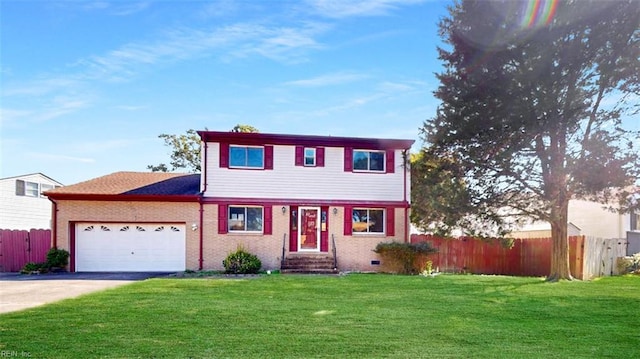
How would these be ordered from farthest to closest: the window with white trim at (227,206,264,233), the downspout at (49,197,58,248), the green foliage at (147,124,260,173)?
the green foliage at (147,124,260,173) < the window with white trim at (227,206,264,233) < the downspout at (49,197,58,248)

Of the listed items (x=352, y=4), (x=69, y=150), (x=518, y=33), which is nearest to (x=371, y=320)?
(x=352, y=4)

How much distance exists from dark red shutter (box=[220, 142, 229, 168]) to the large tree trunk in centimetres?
1221

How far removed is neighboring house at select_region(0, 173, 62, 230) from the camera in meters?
23.2

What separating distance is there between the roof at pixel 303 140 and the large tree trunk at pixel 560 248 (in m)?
6.03

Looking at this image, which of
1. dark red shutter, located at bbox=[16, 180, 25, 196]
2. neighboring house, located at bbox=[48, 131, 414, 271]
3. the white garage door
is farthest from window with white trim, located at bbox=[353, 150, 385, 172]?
dark red shutter, located at bbox=[16, 180, 25, 196]

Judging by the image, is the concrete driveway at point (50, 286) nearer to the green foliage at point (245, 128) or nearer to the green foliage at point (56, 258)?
the green foliage at point (56, 258)

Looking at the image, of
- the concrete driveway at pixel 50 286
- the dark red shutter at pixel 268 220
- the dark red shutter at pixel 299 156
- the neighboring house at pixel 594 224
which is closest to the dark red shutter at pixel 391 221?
the dark red shutter at pixel 299 156

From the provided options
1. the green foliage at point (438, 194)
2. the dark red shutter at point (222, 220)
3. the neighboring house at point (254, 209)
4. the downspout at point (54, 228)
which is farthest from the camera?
the dark red shutter at point (222, 220)

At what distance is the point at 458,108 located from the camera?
15875 millimetres

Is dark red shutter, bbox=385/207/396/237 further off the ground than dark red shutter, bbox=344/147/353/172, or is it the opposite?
dark red shutter, bbox=344/147/353/172

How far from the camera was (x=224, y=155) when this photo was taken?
1773 cm

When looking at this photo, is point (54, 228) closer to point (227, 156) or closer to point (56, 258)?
point (56, 258)

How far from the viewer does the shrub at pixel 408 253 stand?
1694 cm

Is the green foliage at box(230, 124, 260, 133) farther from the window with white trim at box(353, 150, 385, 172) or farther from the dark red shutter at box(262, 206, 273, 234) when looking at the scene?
the window with white trim at box(353, 150, 385, 172)
